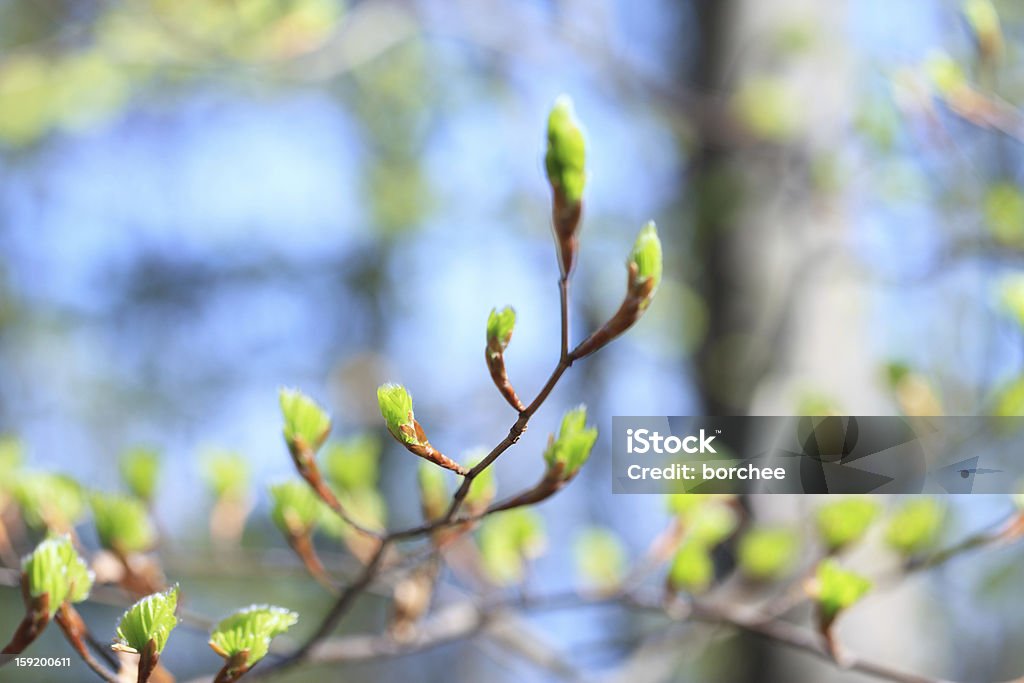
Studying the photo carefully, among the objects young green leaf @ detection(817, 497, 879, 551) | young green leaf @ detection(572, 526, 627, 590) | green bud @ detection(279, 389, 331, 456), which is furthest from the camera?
young green leaf @ detection(572, 526, 627, 590)

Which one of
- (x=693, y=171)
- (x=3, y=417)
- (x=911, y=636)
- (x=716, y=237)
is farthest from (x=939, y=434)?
(x=3, y=417)

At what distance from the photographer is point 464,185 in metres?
3.05

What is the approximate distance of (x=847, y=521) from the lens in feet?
1.92

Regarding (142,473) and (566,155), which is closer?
(566,155)

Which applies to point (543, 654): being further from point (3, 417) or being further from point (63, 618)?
point (3, 417)

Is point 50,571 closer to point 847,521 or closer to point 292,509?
point 292,509

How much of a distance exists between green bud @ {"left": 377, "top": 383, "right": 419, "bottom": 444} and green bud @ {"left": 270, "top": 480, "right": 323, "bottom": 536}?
0.62ft

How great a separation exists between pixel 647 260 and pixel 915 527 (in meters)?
0.42

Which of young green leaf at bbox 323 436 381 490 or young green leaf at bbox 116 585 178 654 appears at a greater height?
young green leaf at bbox 323 436 381 490

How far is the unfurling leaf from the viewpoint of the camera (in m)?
0.64

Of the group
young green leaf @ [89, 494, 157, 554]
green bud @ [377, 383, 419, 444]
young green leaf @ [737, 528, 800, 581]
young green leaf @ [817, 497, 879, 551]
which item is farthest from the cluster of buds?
young green leaf @ [737, 528, 800, 581]

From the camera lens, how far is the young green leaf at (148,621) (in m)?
0.34

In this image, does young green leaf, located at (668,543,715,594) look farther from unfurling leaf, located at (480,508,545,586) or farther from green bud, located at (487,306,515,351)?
green bud, located at (487,306,515,351)

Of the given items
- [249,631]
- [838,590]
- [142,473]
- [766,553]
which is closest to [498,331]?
[249,631]
